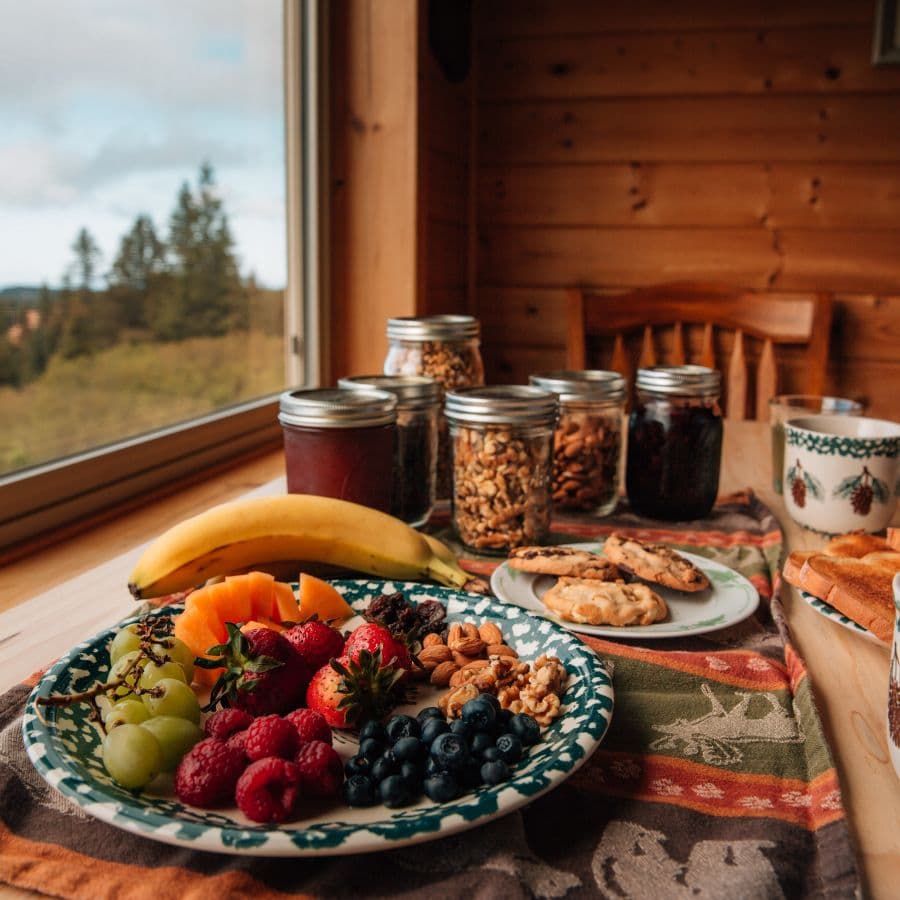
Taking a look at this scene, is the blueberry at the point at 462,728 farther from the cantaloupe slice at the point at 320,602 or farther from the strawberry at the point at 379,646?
the cantaloupe slice at the point at 320,602

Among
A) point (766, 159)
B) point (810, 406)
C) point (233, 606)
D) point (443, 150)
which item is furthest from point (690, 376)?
point (766, 159)

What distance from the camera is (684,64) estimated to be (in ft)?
7.93

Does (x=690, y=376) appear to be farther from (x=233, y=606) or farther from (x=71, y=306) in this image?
(x=71, y=306)

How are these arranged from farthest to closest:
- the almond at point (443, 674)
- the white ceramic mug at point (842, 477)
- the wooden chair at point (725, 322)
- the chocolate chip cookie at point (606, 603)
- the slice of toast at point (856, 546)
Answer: the wooden chair at point (725, 322) → the white ceramic mug at point (842, 477) → the slice of toast at point (856, 546) → the chocolate chip cookie at point (606, 603) → the almond at point (443, 674)

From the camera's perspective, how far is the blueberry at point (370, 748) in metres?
0.55

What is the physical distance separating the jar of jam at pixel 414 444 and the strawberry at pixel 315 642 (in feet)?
1.29

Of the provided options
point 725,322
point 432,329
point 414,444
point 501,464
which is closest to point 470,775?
point 501,464

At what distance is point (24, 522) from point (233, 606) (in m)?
0.50

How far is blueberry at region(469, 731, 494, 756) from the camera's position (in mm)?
548

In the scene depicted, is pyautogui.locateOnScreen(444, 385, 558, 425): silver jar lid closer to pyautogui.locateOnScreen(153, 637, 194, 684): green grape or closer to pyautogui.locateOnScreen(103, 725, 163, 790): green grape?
pyautogui.locateOnScreen(153, 637, 194, 684): green grape

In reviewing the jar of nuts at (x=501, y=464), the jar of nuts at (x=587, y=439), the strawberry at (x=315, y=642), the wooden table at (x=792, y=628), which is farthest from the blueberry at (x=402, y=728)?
the jar of nuts at (x=587, y=439)

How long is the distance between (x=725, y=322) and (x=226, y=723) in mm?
2011

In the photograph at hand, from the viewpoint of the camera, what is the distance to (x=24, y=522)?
109 cm

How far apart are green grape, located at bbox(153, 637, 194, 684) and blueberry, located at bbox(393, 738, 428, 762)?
0.18m
